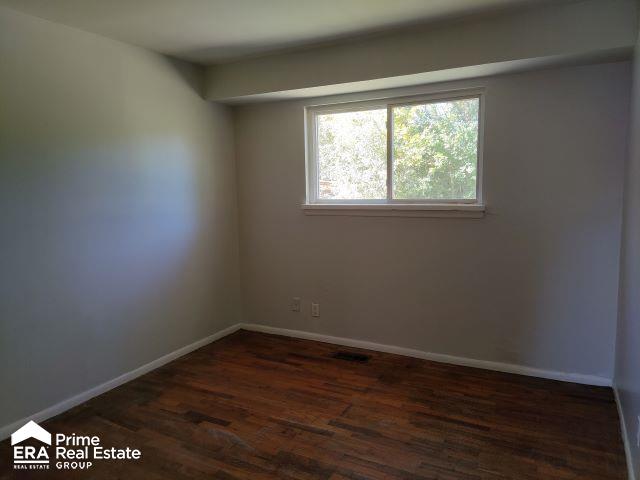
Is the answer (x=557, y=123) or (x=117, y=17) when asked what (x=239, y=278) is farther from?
(x=557, y=123)

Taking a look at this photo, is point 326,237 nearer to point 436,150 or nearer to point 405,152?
point 405,152

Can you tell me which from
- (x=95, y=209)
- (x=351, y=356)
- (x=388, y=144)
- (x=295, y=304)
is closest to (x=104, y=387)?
(x=95, y=209)

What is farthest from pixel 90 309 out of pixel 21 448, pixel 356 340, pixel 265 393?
pixel 356 340

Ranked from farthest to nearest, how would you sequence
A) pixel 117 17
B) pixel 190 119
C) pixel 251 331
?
pixel 251 331
pixel 190 119
pixel 117 17

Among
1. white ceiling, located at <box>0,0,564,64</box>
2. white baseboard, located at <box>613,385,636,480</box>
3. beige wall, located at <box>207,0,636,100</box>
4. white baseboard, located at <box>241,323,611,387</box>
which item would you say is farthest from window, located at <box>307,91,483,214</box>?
white baseboard, located at <box>613,385,636,480</box>

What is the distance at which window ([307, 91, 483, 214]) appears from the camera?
125 inches

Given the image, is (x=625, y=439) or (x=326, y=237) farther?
(x=326, y=237)

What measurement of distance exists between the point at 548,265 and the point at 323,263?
1.75 m

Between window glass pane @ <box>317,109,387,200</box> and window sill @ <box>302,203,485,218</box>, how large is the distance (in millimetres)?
128

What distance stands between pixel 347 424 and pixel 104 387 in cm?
169

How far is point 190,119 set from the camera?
11.6 feet

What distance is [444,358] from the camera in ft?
11.0

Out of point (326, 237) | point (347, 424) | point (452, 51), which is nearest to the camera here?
point (347, 424)

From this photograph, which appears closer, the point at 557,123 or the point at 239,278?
the point at 557,123
